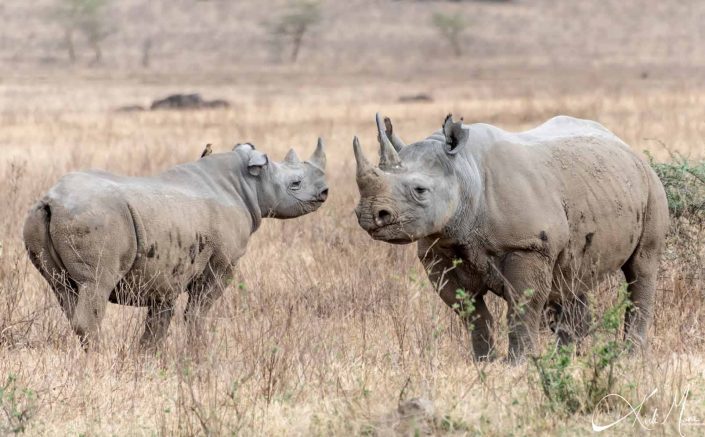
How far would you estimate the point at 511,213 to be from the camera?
5953mm

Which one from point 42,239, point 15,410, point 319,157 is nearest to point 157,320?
point 42,239

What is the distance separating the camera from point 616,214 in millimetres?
6484

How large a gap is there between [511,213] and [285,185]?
232 centimetres

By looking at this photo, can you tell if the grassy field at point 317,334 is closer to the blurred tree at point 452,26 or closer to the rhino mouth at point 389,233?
the rhino mouth at point 389,233

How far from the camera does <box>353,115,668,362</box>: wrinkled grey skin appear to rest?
570cm

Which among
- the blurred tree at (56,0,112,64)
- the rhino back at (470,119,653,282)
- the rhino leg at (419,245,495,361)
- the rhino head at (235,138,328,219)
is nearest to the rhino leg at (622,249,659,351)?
the rhino back at (470,119,653,282)

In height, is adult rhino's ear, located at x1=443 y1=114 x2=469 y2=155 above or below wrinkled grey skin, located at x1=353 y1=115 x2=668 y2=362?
above

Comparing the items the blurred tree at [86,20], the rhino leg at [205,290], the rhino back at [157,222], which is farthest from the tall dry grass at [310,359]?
the blurred tree at [86,20]

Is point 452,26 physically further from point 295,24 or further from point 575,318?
point 575,318

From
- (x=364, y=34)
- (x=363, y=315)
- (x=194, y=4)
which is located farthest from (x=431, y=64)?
(x=363, y=315)

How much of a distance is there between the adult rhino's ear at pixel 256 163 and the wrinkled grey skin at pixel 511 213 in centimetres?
165

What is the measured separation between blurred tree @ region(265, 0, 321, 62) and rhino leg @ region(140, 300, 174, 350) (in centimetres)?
6009

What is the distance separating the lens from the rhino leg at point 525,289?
19.5ft

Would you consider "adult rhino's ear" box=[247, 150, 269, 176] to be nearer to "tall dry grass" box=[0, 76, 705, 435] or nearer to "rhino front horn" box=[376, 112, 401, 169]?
"tall dry grass" box=[0, 76, 705, 435]
